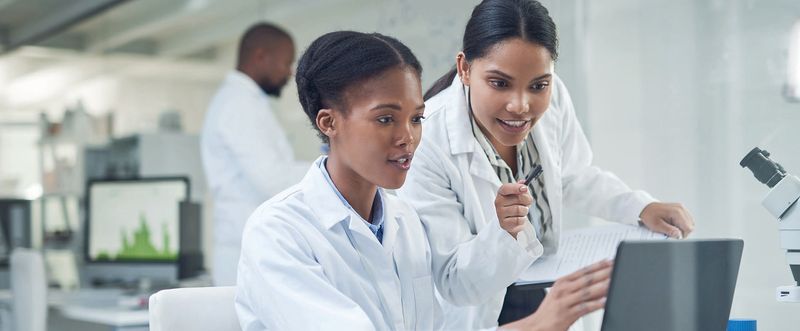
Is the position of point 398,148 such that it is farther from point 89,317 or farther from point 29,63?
point 29,63

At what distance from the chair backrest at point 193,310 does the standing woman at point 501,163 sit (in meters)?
0.31

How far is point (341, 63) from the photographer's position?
1.23m

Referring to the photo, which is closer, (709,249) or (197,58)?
(709,249)

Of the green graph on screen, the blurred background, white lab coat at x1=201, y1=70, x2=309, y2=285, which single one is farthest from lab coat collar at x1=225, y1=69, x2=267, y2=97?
the green graph on screen

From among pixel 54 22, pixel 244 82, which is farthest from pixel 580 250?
pixel 54 22

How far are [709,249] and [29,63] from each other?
6219 mm

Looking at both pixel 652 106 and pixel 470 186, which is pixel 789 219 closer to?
pixel 470 186

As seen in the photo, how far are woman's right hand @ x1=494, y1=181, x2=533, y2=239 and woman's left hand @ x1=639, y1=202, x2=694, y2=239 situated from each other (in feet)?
1.16

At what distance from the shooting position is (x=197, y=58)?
587 cm

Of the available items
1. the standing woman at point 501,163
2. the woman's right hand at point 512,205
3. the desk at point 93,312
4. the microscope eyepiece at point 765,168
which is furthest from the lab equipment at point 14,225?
the microscope eyepiece at point 765,168

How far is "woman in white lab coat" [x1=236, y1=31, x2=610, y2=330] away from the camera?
112 cm

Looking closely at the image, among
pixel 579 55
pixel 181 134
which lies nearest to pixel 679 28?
pixel 579 55

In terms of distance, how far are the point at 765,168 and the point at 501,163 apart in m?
0.44

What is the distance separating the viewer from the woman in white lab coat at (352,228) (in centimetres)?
112
